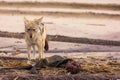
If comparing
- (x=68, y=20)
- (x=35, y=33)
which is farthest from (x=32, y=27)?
(x=68, y=20)

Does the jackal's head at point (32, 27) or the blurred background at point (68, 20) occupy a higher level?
the jackal's head at point (32, 27)

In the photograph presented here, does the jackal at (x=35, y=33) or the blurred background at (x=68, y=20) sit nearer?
the jackal at (x=35, y=33)

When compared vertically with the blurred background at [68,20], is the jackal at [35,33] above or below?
above

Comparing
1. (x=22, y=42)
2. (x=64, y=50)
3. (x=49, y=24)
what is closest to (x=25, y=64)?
(x=64, y=50)

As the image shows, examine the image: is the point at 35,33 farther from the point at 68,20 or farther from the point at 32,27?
the point at 68,20

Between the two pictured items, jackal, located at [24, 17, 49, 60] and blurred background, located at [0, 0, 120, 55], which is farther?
blurred background, located at [0, 0, 120, 55]

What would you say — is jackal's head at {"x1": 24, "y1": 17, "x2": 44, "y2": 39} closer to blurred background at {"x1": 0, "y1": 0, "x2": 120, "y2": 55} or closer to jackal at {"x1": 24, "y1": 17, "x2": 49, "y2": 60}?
jackal at {"x1": 24, "y1": 17, "x2": 49, "y2": 60}

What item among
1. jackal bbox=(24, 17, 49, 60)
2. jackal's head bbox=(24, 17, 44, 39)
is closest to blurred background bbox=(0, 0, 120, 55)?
jackal bbox=(24, 17, 49, 60)

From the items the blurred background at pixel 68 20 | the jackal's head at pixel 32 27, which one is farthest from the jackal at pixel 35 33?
the blurred background at pixel 68 20

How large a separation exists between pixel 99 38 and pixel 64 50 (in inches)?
68.4

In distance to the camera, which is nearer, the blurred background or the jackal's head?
the jackal's head

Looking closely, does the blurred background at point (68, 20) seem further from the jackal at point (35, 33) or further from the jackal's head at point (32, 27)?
the jackal's head at point (32, 27)

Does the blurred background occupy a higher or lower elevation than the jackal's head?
lower

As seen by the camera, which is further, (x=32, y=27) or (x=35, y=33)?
(x=35, y=33)
